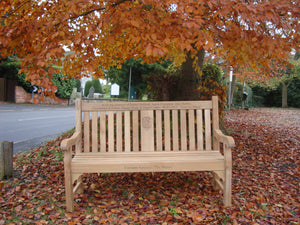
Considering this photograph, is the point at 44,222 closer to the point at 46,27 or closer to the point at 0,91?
the point at 46,27

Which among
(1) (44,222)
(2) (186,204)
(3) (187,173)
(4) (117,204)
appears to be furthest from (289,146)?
(1) (44,222)

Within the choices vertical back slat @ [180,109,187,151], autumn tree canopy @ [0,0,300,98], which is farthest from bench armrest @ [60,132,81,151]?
vertical back slat @ [180,109,187,151]

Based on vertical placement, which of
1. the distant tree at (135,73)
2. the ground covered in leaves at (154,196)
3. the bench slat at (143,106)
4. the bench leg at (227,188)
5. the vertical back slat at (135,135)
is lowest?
the ground covered in leaves at (154,196)

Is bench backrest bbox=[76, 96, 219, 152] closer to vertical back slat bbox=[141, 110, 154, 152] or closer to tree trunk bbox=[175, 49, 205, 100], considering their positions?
vertical back slat bbox=[141, 110, 154, 152]

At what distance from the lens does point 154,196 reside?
119 inches

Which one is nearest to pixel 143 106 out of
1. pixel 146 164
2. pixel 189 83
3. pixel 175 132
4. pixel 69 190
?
pixel 175 132

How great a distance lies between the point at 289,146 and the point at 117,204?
4.28 metres

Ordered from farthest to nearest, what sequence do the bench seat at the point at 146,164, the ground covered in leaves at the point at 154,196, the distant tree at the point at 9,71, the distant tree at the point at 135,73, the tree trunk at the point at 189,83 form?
1. the distant tree at the point at 135,73
2. the distant tree at the point at 9,71
3. the tree trunk at the point at 189,83
4. the bench seat at the point at 146,164
5. the ground covered in leaves at the point at 154,196

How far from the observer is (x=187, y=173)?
12.3ft

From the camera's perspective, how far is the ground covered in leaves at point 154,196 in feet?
8.18

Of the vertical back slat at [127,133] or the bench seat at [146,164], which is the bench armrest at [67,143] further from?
the vertical back slat at [127,133]

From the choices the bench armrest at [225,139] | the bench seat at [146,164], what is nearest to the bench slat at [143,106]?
the bench armrest at [225,139]

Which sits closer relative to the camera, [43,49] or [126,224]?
[126,224]

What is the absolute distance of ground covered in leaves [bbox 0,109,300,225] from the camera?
249cm
